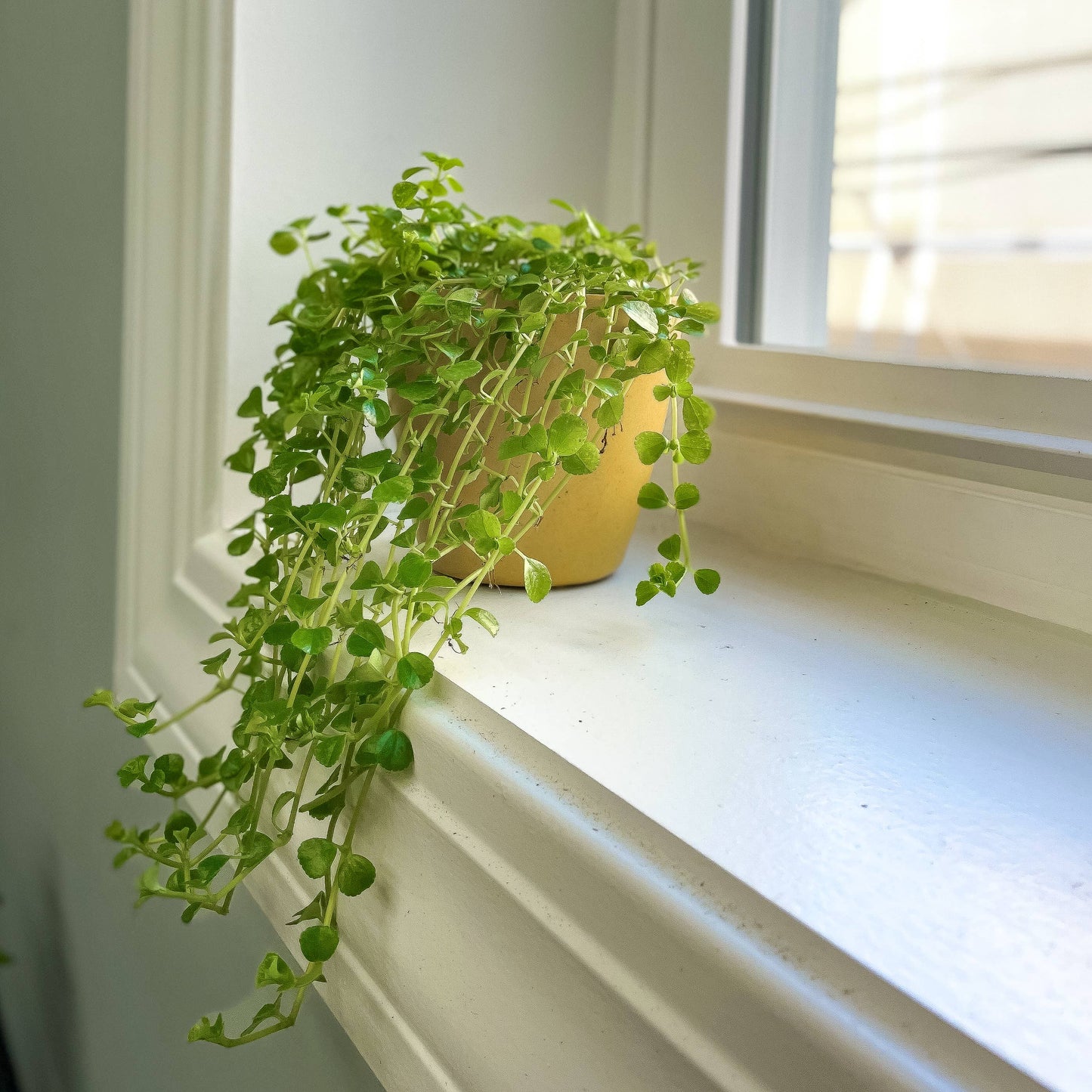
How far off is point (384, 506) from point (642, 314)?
16cm

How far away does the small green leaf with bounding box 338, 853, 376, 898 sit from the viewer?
438mm

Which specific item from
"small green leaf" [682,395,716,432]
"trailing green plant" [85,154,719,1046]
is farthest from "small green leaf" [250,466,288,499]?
"small green leaf" [682,395,716,432]

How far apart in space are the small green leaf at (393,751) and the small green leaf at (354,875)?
1.7 inches

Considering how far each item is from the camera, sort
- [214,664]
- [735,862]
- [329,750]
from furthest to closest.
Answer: [214,664]
[329,750]
[735,862]

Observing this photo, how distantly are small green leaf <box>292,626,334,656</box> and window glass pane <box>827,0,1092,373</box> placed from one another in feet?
1.58

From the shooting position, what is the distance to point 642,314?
48 centimetres

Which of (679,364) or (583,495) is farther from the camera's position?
(583,495)

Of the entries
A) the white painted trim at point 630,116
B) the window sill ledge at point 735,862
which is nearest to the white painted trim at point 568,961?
the window sill ledge at point 735,862

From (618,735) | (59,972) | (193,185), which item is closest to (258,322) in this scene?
(193,185)

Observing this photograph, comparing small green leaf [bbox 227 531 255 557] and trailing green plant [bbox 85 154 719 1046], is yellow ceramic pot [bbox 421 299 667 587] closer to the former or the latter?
trailing green plant [bbox 85 154 719 1046]

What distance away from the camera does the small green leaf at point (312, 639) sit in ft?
1.42

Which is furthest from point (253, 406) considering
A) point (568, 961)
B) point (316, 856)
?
point (568, 961)

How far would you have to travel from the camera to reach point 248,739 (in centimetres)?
50

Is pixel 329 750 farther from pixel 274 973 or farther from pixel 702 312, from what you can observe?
pixel 702 312
